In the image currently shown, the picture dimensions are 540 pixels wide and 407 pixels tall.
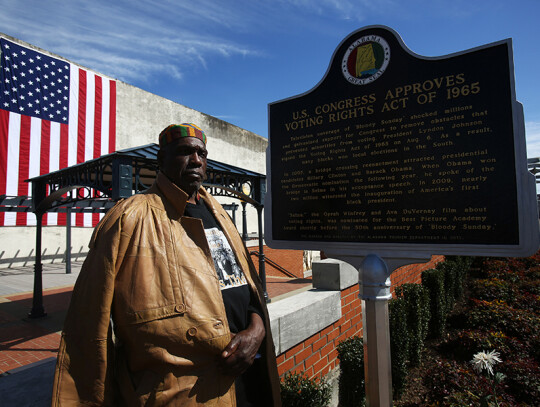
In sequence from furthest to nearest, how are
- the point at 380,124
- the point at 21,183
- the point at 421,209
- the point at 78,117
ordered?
1. the point at 78,117
2. the point at 21,183
3. the point at 380,124
4. the point at 421,209

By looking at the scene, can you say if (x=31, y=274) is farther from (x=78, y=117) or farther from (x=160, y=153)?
(x=160, y=153)

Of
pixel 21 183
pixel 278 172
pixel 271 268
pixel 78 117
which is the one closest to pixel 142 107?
pixel 78 117

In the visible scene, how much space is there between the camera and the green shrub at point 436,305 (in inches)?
224

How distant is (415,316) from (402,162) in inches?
134

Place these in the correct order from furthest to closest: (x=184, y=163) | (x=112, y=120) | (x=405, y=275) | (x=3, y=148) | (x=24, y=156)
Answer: (x=112, y=120) → (x=24, y=156) → (x=3, y=148) → (x=405, y=275) → (x=184, y=163)

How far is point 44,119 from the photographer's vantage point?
1289 cm

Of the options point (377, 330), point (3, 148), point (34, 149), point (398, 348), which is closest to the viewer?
point (377, 330)

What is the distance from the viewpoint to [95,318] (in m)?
1.43

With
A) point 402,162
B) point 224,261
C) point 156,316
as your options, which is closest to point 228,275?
point 224,261

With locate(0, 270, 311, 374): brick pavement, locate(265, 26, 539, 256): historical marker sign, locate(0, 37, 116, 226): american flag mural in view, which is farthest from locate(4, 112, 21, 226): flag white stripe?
locate(265, 26, 539, 256): historical marker sign

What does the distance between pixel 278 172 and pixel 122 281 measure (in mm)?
1634

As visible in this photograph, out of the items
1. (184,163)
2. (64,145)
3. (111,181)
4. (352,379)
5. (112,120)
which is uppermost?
(112,120)

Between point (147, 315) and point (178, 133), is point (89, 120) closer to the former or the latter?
point (178, 133)

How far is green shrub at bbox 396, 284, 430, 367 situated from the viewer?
15.2 feet
